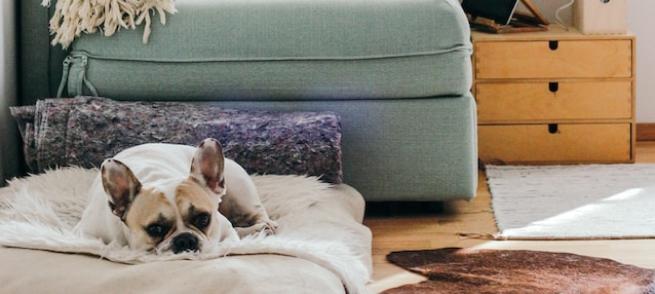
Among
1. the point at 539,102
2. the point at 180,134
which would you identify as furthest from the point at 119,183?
the point at 539,102

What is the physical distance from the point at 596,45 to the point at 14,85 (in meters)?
1.74

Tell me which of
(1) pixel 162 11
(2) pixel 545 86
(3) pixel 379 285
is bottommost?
(3) pixel 379 285

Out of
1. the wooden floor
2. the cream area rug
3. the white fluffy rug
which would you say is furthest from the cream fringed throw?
the cream area rug

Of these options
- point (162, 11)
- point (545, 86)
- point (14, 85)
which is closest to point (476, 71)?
point (545, 86)

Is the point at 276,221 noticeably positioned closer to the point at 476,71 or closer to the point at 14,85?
the point at 14,85

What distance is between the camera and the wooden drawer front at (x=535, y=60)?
12.2 ft

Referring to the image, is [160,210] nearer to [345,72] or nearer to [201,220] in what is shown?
[201,220]

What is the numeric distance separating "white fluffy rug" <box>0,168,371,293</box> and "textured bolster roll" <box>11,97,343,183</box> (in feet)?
0.21

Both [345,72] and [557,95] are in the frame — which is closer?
[345,72]

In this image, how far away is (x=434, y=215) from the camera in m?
3.20

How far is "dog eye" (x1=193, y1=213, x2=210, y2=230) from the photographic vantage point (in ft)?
7.55

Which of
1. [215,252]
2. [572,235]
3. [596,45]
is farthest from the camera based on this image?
[596,45]

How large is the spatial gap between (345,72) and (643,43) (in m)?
1.46

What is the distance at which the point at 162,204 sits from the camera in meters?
2.28
